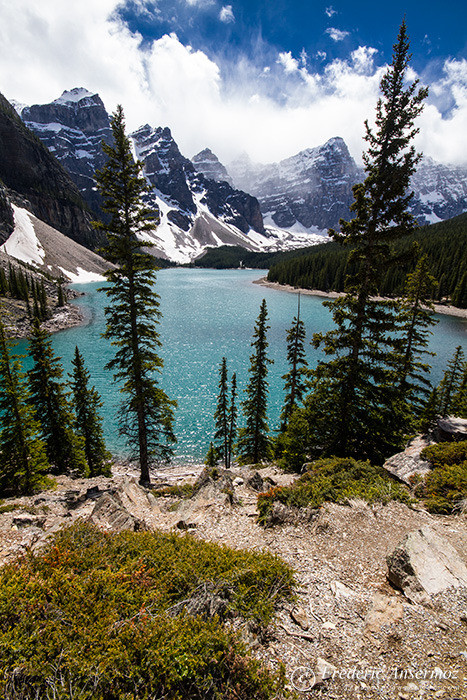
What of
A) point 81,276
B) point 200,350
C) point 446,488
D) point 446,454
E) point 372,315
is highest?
point 372,315

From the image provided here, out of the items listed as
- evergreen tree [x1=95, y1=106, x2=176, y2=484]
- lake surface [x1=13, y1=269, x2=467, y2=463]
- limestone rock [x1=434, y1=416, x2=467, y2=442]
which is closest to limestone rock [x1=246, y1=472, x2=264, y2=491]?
evergreen tree [x1=95, y1=106, x2=176, y2=484]

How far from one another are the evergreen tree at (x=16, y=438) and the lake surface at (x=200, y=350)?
29.9 feet

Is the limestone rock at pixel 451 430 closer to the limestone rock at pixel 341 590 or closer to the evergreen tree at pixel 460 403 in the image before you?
the evergreen tree at pixel 460 403

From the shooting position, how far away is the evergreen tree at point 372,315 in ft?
37.2

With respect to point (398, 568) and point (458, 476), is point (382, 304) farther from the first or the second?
point (398, 568)

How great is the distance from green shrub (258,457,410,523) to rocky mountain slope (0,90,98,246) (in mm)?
194489

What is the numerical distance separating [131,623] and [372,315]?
12651mm

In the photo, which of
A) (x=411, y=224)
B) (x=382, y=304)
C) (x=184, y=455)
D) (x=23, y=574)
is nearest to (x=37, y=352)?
(x=184, y=455)

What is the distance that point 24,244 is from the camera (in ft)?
401

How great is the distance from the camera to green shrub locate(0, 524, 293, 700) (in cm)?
359

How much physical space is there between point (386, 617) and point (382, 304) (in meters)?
10.6

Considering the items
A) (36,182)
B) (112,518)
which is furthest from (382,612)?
(36,182)

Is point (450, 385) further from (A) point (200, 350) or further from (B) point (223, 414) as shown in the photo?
(A) point (200, 350)

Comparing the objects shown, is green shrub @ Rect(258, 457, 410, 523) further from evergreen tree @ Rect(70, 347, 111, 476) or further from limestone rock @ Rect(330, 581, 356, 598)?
evergreen tree @ Rect(70, 347, 111, 476)
